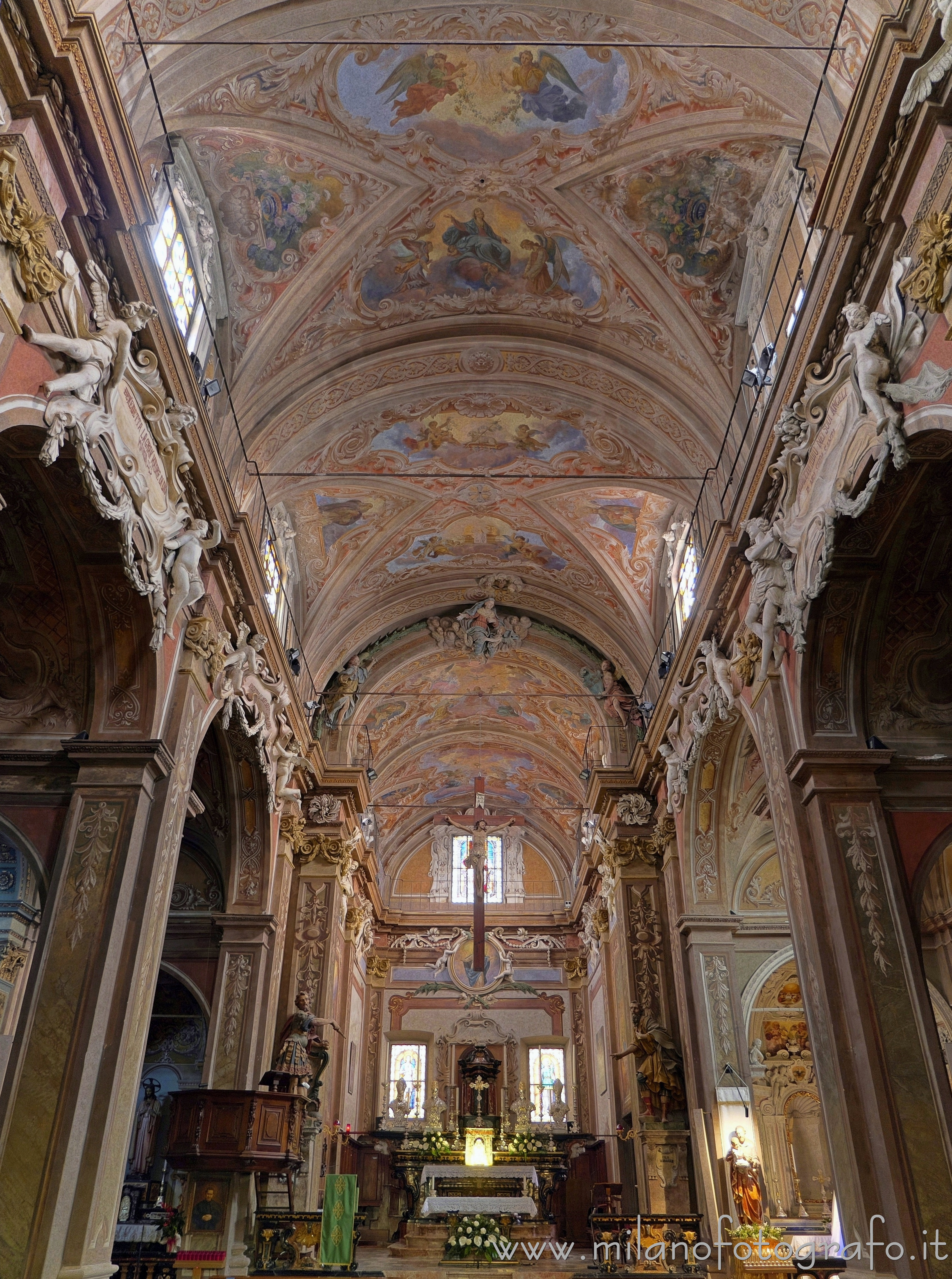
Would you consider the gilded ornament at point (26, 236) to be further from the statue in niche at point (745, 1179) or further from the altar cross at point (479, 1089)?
the altar cross at point (479, 1089)

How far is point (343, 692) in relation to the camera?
20141 mm

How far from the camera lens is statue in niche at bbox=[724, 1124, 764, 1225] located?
12.6 meters

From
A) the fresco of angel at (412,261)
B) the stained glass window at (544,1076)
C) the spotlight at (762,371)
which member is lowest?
the stained glass window at (544,1076)

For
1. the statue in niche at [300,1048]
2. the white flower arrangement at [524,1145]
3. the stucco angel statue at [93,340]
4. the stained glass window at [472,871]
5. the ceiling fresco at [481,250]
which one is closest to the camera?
the stucco angel statue at [93,340]

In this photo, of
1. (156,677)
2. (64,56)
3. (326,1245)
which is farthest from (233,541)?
(326,1245)

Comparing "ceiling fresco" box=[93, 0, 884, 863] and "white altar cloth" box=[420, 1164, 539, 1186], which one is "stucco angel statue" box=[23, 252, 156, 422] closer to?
"ceiling fresco" box=[93, 0, 884, 863]

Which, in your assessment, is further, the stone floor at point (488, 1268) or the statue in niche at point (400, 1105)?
the statue in niche at point (400, 1105)

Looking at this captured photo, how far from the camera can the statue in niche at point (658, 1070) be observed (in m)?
15.3

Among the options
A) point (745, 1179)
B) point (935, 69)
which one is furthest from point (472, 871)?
point (935, 69)

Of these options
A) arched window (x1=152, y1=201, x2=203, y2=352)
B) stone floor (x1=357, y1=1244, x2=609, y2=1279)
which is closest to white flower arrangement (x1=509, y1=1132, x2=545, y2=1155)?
stone floor (x1=357, y1=1244, x2=609, y2=1279)

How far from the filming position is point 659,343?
13266 millimetres

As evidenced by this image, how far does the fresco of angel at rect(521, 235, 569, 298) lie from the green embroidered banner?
1199cm

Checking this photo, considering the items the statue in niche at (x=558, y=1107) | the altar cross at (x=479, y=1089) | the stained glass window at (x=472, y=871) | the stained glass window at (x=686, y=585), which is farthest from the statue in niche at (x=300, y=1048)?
the stained glass window at (x=472, y=871)

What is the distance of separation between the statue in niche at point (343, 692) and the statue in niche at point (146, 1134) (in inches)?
292
